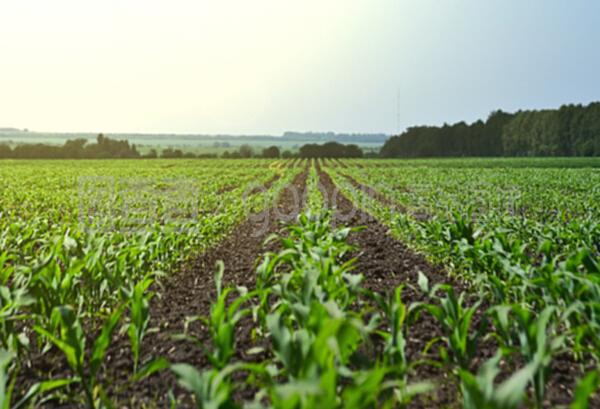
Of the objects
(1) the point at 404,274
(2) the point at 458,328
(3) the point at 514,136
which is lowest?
(1) the point at 404,274

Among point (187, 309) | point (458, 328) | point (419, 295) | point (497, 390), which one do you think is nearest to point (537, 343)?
point (458, 328)

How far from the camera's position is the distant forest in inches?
3019

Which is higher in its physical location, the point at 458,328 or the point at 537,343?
the point at 537,343

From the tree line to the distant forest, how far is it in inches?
768

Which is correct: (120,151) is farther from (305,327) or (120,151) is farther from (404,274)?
(305,327)

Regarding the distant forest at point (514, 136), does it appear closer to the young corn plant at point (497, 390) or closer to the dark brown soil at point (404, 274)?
the dark brown soil at point (404, 274)

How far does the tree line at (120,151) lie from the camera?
75.5 meters

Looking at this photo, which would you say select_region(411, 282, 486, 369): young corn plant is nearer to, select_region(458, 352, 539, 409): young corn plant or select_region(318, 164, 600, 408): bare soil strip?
select_region(318, 164, 600, 408): bare soil strip

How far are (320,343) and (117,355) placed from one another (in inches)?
99.1

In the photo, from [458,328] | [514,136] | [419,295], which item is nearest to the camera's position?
[458,328]

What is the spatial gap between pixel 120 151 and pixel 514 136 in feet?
219

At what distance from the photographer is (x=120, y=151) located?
8294 cm

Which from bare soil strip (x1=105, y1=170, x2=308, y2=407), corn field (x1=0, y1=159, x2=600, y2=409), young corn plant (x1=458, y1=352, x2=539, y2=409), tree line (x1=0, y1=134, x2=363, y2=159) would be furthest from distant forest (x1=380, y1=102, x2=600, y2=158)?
young corn plant (x1=458, y1=352, x2=539, y2=409)

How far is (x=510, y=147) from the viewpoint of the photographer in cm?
9100
